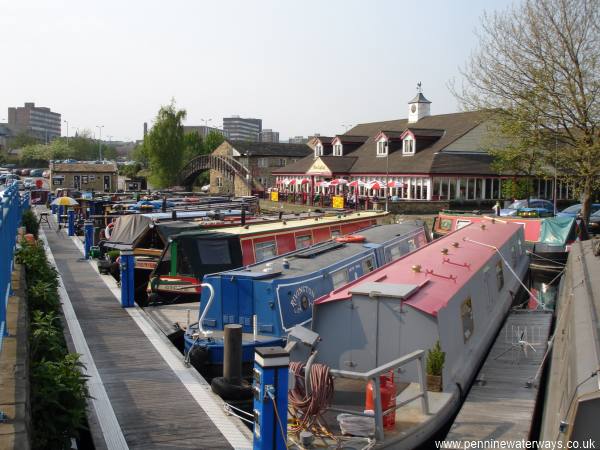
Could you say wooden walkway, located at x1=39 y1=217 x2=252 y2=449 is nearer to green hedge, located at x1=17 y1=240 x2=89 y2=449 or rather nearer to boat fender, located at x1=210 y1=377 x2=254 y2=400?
boat fender, located at x1=210 y1=377 x2=254 y2=400

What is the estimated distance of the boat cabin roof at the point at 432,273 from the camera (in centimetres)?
998

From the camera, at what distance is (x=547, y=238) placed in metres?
24.6

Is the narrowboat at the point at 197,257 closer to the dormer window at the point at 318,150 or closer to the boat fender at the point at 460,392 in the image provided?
the boat fender at the point at 460,392

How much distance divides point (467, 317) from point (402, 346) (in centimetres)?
231

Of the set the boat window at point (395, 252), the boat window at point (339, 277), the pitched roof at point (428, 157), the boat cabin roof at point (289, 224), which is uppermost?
the pitched roof at point (428, 157)

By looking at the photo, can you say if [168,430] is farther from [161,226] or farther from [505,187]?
[505,187]

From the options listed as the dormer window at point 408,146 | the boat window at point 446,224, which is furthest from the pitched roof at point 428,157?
the boat window at point 446,224

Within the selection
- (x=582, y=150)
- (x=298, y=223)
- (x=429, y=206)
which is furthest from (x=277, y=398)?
(x=429, y=206)

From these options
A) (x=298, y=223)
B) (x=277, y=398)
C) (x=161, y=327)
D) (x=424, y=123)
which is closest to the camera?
(x=277, y=398)

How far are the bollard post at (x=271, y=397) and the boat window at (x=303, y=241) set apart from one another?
38.4 ft

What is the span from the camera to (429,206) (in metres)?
40.9

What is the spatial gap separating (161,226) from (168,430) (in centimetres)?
1021

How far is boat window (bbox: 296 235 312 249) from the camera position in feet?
62.6

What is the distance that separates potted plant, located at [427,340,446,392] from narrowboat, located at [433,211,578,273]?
14.5 meters
